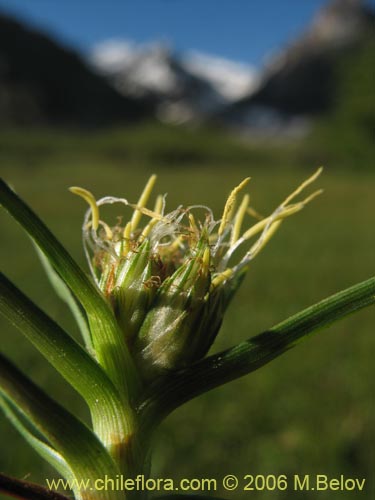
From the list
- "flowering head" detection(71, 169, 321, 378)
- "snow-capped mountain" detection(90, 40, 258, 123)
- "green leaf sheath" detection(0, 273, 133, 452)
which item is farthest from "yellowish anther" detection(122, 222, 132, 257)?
"snow-capped mountain" detection(90, 40, 258, 123)

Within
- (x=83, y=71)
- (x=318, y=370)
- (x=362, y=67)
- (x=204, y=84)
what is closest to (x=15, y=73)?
(x=83, y=71)

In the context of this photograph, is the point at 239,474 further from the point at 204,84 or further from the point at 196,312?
the point at 204,84

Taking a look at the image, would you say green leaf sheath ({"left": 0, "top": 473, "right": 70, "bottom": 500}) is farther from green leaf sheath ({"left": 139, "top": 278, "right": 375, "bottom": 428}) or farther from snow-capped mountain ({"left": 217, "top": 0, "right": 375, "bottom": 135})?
snow-capped mountain ({"left": 217, "top": 0, "right": 375, "bottom": 135})

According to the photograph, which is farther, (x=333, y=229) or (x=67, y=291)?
(x=333, y=229)

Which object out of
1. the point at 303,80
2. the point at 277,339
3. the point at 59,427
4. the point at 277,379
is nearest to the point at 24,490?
the point at 59,427

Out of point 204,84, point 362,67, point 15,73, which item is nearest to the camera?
point 362,67
